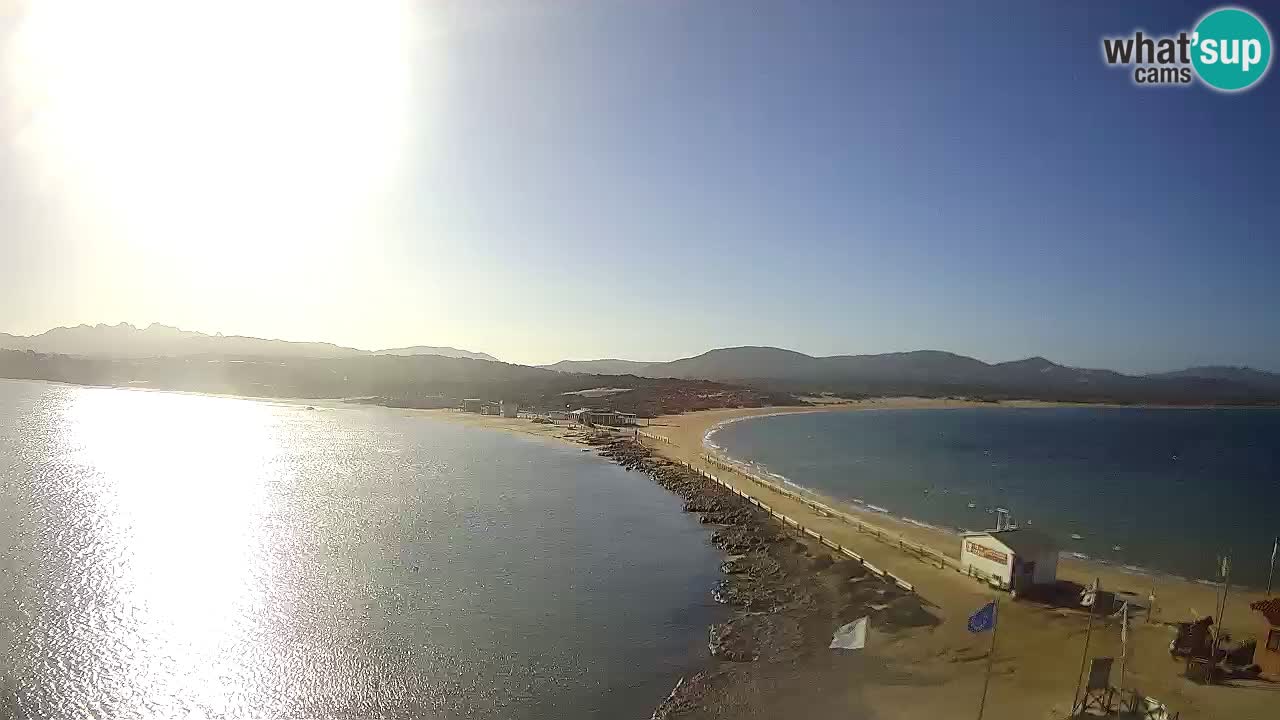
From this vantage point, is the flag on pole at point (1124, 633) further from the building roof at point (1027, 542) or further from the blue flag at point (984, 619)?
the building roof at point (1027, 542)

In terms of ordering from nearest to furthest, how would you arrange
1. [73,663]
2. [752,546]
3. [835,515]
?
[73,663] → [752,546] → [835,515]

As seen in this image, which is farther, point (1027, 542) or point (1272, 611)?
point (1027, 542)

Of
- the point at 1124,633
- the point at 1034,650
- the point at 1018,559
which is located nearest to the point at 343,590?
the point at 1034,650

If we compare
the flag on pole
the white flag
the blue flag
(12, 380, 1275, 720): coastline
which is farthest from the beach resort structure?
the blue flag

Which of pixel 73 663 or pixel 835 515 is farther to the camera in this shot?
pixel 835 515

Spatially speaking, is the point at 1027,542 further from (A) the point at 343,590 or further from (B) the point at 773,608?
(A) the point at 343,590

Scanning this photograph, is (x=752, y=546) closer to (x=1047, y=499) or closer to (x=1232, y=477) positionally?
(x=1047, y=499)

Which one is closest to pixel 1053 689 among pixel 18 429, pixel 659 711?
pixel 659 711
